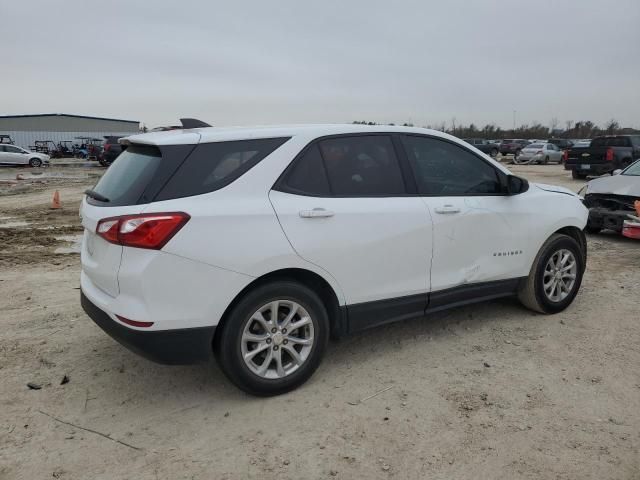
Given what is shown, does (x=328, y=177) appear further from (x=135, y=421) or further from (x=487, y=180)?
(x=135, y=421)

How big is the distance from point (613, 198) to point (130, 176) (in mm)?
7530

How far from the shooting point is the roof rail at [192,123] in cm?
381

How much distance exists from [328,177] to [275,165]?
1.30ft

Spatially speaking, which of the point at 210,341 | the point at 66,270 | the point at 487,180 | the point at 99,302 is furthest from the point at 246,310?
the point at 66,270

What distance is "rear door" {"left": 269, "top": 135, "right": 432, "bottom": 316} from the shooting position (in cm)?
338

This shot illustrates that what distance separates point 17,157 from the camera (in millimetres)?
32156

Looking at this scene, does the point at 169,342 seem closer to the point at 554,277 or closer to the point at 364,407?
the point at 364,407

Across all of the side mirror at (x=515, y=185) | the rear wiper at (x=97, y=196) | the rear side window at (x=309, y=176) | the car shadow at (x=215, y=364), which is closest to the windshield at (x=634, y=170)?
the car shadow at (x=215, y=364)

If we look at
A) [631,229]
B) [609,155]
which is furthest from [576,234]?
[609,155]

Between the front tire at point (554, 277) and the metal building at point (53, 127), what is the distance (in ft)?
208

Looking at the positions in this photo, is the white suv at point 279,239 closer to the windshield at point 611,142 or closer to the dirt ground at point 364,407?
the dirt ground at point 364,407

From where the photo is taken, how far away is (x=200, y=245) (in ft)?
9.94

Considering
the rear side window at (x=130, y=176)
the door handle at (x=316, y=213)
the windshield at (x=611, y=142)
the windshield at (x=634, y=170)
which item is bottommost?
the door handle at (x=316, y=213)

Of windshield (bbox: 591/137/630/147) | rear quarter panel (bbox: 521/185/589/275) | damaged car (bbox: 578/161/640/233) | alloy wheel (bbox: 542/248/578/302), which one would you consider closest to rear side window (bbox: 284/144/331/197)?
rear quarter panel (bbox: 521/185/589/275)
